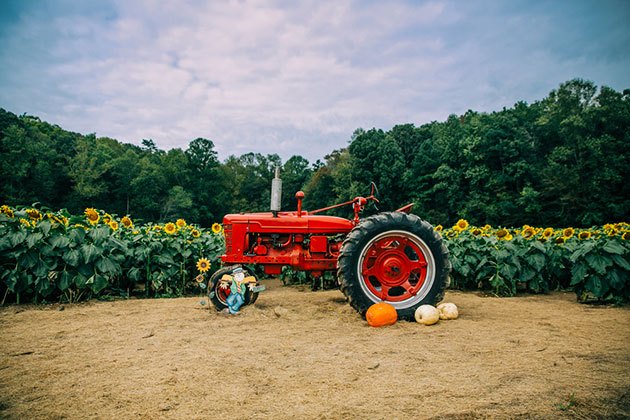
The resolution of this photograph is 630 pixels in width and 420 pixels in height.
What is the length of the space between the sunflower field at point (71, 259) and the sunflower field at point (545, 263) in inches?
200

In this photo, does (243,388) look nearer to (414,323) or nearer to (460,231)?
(414,323)

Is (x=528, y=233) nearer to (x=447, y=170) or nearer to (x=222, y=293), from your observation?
(x=222, y=293)

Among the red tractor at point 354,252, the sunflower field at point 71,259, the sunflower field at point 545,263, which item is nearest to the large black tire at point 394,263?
the red tractor at point 354,252

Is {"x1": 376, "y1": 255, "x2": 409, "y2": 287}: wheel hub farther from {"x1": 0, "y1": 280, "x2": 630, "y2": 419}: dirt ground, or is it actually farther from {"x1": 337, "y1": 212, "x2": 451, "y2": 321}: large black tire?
{"x1": 0, "y1": 280, "x2": 630, "y2": 419}: dirt ground

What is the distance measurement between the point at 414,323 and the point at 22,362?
3737 mm

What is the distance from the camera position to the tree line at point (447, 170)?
28547 millimetres

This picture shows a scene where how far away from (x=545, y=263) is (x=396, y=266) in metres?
4.10

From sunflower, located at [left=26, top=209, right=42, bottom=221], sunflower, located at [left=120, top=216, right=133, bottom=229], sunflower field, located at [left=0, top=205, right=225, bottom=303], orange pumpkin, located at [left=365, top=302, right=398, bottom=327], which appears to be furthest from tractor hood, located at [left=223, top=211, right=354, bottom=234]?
sunflower, located at [left=120, top=216, right=133, bottom=229]

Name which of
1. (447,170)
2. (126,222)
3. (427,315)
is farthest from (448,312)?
(447,170)

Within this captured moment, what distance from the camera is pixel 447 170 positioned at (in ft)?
114

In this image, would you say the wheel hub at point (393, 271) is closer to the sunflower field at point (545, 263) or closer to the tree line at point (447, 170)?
the sunflower field at point (545, 263)

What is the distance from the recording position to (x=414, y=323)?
168 inches

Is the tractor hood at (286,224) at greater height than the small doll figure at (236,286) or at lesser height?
greater

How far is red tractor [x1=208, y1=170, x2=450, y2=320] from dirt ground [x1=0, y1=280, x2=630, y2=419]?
1.19 ft
